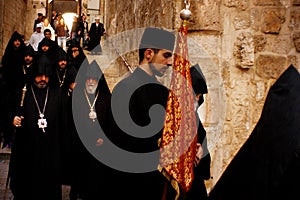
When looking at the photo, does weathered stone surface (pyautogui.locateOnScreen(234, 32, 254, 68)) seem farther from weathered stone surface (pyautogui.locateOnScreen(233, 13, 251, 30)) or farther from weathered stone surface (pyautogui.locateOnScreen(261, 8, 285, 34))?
weathered stone surface (pyautogui.locateOnScreen(261, 8, 285, 34))

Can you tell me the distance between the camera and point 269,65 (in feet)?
17.4

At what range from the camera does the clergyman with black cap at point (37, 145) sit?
6.13m

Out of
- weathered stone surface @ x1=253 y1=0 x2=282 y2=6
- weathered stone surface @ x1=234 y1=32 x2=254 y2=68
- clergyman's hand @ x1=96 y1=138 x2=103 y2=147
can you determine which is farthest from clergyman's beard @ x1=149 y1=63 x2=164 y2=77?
clergyman's hand @ x1=96 y1=138 x2=103 y2=147

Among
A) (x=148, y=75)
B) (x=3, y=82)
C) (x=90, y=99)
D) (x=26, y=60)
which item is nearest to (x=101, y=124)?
(x=90, y=99)

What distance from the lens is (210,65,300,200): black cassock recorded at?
4.87 ft

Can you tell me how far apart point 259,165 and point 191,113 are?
183cm

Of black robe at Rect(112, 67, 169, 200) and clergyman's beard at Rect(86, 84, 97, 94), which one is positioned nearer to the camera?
black robe at Rect(112, 67, 169, 200)

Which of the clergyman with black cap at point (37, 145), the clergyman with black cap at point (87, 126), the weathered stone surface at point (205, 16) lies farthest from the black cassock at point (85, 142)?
the weathered stone surface at point (205, 16)

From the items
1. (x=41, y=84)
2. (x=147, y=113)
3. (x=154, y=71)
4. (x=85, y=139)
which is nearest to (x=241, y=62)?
(x=154, y=71)

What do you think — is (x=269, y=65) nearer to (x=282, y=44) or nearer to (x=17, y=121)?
(x=282, y=44)

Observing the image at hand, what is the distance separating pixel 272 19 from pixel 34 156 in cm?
313

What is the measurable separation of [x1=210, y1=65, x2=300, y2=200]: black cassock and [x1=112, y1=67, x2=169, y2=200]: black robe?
186cm

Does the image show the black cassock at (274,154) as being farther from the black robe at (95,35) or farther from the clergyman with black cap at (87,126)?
the black robe at (95,35)

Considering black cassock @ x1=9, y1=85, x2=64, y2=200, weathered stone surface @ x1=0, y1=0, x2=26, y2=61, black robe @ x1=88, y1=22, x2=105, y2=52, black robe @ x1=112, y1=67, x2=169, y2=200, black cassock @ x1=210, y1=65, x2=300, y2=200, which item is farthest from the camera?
weathered stone surface @ x1=0, y1=0, x2=26, y2=61
